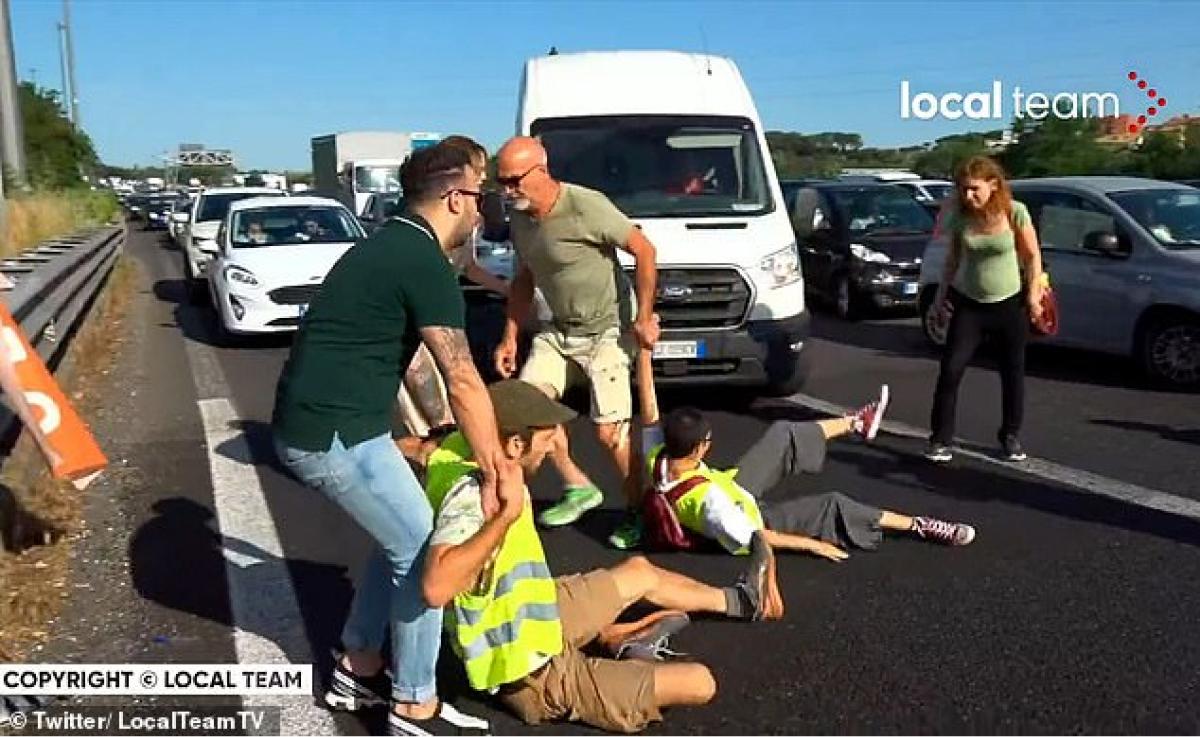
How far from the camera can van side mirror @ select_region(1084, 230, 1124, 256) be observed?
10.2 m

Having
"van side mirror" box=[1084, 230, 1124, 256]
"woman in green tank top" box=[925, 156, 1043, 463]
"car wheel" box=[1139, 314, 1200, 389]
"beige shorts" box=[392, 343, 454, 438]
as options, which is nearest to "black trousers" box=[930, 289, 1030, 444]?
"woman in green tank top" box=[925, 156, 1043, 463]

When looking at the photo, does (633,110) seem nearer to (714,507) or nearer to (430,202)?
(714,507)

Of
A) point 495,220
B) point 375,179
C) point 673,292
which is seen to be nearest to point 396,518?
point 495,220

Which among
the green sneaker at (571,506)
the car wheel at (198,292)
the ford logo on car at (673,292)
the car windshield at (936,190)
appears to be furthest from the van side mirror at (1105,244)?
the car wheel at (198,292)

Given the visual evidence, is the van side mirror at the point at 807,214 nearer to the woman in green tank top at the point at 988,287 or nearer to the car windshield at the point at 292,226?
the woman in green tank top at the point at 988,287

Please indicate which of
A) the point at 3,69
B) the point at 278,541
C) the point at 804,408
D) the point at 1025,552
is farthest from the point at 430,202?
the point at 3,69

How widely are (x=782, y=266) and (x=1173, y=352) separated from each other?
337cm

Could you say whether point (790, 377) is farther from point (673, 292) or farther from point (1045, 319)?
point (1045, 319)

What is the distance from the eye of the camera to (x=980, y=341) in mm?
7438

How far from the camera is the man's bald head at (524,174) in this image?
585cm

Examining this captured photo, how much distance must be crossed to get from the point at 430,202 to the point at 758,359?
5249 millimetres

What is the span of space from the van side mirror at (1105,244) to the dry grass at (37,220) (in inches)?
501

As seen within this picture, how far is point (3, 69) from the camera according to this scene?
75.9 feet

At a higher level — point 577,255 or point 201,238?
point 201,238
